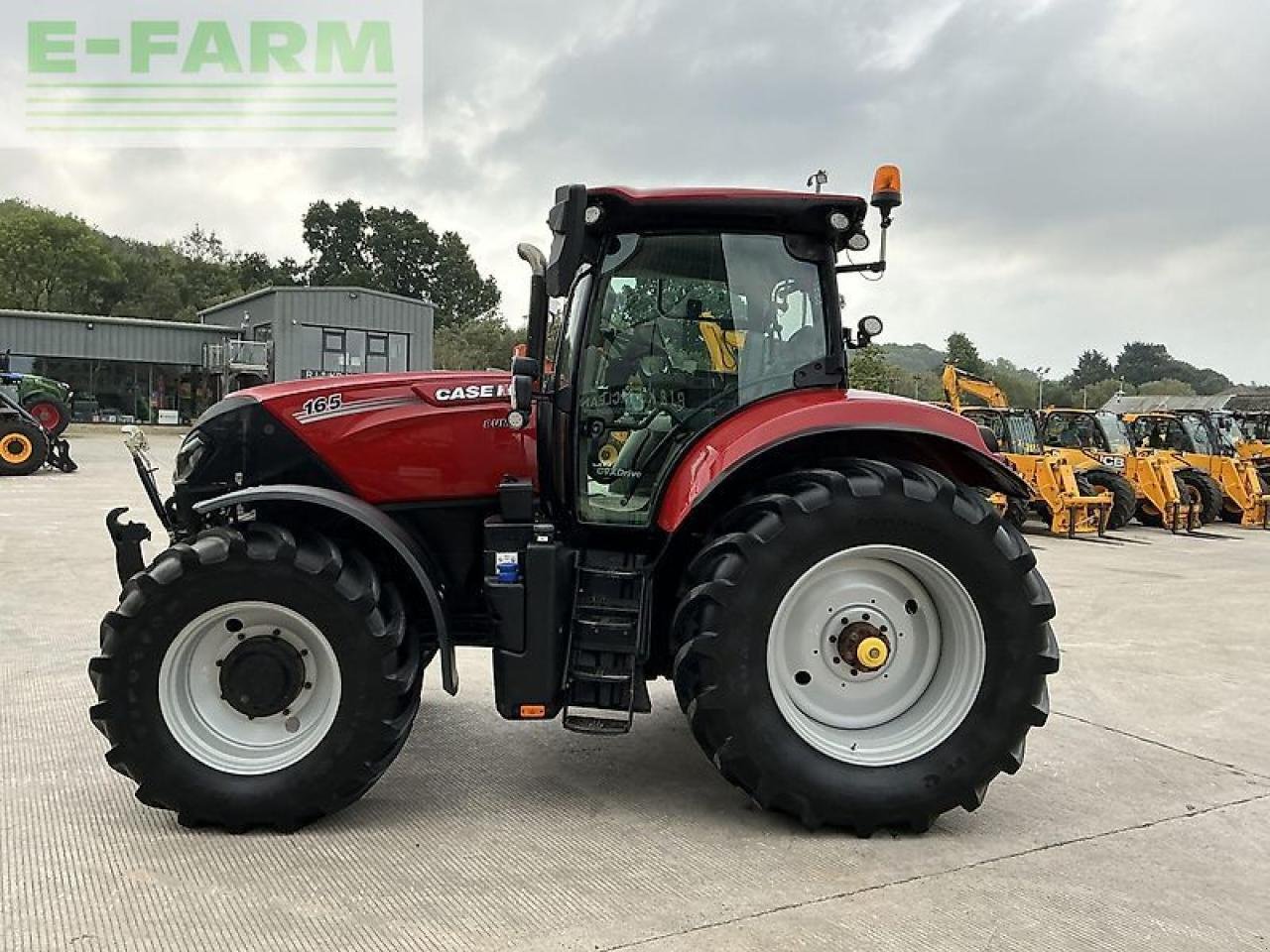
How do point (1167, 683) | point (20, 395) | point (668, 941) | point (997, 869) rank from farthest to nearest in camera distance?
point (20, 395), point (1167, 683), point (997, 869), point (668, 941)

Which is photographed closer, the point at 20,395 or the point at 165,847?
the point at 165,847


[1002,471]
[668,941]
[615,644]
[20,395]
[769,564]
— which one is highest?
[20,395]

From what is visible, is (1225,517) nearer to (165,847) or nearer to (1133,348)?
(165,847)

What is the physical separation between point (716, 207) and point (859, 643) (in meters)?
1.66

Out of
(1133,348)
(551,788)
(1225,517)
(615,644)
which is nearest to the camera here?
(615,644)

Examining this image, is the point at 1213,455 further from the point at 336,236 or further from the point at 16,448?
the point at 336,236

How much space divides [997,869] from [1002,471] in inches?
55.5

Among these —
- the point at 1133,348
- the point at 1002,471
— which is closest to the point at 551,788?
the point at 1002,471

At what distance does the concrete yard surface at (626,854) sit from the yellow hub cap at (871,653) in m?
0.60

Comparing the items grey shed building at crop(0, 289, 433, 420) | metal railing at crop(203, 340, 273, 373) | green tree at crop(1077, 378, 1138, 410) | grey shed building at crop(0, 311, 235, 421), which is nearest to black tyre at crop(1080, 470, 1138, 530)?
grey shed building at crop(0, 289, 433, 420)

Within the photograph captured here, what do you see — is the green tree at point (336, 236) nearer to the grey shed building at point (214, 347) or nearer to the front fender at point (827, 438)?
the grey shed building at point (214, 347)

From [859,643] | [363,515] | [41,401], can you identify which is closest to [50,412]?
[41,401]

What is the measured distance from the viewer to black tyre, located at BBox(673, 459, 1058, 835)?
3.42m

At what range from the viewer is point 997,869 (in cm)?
322
